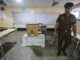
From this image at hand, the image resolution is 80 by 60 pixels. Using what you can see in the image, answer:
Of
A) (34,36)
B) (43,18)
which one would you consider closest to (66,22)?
(34,36)

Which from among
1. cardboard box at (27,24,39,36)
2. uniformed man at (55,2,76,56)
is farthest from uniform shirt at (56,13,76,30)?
cardboard box at (27,24,39,36)

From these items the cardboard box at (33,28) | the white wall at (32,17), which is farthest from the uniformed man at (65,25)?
the white wall at (32,17)

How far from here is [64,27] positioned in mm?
3541

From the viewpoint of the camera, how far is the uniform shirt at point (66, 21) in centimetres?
346

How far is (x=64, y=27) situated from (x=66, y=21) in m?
0.19

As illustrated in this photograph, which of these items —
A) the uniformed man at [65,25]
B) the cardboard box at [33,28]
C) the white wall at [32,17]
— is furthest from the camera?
the white wall at [32,17]

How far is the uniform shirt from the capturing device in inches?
136

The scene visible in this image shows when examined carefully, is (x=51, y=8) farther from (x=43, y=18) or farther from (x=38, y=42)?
(x=38, y=42)

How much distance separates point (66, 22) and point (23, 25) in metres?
9.15

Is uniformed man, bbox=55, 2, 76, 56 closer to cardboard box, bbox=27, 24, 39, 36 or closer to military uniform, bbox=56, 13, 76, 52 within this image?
military uniform, bbox=56, 13, 76, 52

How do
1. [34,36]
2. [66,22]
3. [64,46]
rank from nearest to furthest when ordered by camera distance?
[66,22] → [64,46] → [34,36]

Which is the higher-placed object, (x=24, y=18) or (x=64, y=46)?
(x=24, y=18)

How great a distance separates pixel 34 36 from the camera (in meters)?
5.51

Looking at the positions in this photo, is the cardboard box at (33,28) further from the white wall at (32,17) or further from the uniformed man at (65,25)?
the white wall at (32,17)
